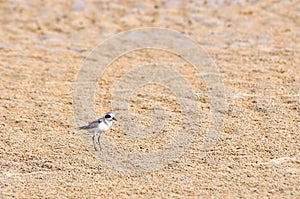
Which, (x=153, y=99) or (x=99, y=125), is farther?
(x=153, y=99)

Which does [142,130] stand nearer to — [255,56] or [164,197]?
[164,197]

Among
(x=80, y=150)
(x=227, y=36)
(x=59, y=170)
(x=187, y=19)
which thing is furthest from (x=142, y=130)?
(x=187, y=19)

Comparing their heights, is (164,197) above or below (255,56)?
below

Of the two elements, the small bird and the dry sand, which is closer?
the dry sand

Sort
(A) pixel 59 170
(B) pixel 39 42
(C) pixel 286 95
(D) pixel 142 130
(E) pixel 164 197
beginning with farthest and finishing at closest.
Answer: (B) pixel 39 42 → (C) pixel 286 95 → (D) pixel 142 130 → (A) pixel 59 170 → (E) pixel 164 197

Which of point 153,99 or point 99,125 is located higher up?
point 153,99

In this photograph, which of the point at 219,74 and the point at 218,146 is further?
the point at 219,74

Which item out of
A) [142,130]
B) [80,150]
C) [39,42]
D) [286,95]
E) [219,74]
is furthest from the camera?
[39,42]

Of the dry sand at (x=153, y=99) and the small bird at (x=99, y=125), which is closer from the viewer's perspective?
the dry sand at (x=153, y=99)
